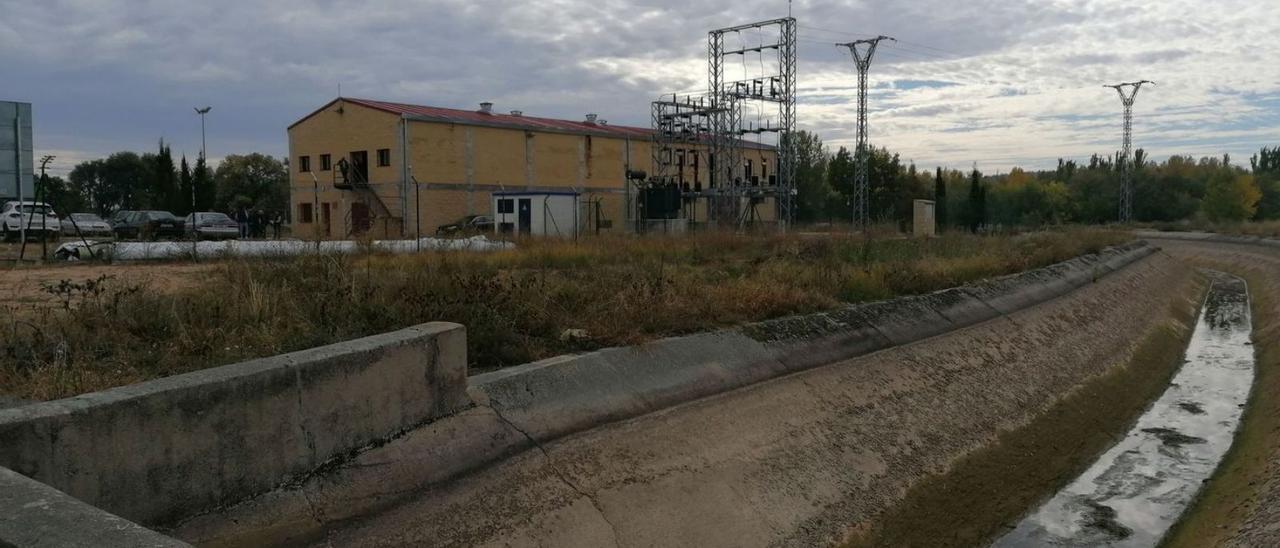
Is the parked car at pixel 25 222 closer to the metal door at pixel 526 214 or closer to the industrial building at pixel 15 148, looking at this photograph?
the industrial building at pixel 15 148

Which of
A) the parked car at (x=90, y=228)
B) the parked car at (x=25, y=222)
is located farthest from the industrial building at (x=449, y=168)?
the parked car at (x=25, y=222)

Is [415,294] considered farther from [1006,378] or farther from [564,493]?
[1006,378]

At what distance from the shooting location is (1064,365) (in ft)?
55.4

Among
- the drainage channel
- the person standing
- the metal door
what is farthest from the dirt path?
the person standing

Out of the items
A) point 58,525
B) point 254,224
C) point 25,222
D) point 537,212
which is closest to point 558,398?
point 58,525

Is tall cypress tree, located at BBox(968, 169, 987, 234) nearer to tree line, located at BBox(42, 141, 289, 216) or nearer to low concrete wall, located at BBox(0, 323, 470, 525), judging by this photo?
tree line, located at BBox(42, 141, 289, 216)

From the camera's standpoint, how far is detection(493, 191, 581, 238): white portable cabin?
37.0 metres

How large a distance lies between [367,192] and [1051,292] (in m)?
34.3

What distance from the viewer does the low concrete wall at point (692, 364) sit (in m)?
7.63

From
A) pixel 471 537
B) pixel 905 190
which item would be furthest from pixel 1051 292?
pixel 905 190

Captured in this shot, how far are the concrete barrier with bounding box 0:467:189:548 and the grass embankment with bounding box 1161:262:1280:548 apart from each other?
9676 mm

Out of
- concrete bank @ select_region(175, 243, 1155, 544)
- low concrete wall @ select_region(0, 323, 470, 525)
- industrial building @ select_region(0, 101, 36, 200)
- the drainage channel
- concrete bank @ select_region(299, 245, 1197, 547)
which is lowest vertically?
the drainage channel

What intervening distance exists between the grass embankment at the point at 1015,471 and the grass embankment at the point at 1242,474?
151 cm

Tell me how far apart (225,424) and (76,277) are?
10.6 m
